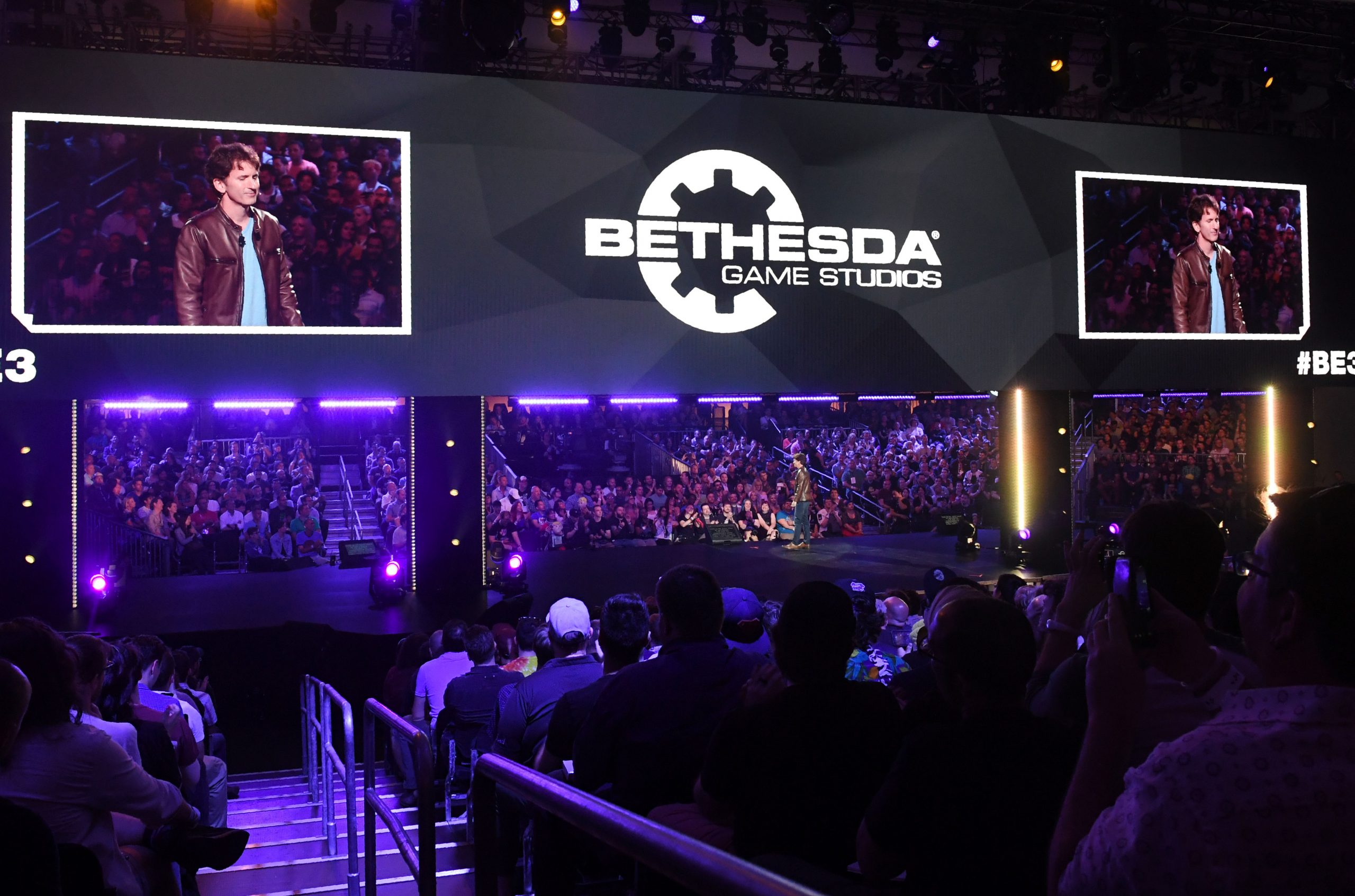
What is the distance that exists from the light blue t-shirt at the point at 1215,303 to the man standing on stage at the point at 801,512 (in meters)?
4.86

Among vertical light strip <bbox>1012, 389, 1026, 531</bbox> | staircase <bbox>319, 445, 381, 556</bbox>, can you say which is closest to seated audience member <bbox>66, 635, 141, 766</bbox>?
staircase <bbox>319, 445, 381, 556</bbox>

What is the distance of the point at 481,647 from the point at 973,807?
12.0 feet

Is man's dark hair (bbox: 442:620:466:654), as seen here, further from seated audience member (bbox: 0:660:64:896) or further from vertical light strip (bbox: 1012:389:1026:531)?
vertical light strip (bbox: 1012:389:1026:531)

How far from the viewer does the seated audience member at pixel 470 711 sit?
4.77 meters

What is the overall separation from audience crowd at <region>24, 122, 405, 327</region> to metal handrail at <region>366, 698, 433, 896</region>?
6.36 metres

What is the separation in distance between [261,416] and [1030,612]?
378 inches

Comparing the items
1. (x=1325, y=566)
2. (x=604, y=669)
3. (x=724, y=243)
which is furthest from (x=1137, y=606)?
(x=724, y=243)

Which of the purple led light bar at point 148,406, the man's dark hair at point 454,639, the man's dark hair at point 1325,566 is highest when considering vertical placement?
the purple led light bar at point 148,406

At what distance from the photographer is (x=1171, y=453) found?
46.0ft

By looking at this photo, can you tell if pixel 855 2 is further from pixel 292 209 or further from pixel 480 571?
pixel 480 571

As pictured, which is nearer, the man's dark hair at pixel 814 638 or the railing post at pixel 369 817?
the man's dark hair at pixel 814 638

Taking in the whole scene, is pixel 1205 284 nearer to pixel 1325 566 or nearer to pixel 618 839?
pixel 1325 566

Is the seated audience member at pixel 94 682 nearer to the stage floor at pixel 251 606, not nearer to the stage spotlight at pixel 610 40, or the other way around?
the stage floor at pixel 251 606

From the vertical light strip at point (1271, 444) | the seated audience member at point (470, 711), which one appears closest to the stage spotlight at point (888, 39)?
the vertical light strip at point (1271, 444)
